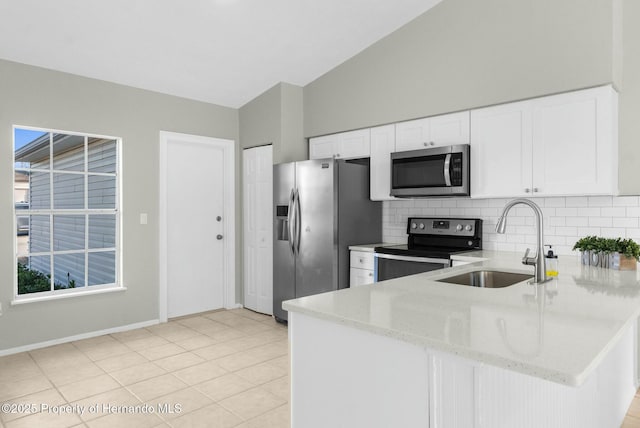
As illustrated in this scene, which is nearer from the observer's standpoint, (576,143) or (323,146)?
(576,143)

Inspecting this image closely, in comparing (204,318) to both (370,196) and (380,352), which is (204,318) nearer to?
(370,196)

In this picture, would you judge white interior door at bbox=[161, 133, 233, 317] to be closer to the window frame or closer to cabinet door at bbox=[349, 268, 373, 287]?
the window frame

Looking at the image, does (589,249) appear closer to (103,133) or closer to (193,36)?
(193,36)

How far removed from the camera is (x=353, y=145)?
4.43m

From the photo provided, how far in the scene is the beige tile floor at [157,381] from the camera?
2572 millimetres

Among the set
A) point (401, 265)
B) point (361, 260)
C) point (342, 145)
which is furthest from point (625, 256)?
point (342, 145)

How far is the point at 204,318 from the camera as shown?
190 inches

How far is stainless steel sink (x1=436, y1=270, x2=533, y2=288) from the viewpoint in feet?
7.64

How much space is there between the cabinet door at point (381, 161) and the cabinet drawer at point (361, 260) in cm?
58

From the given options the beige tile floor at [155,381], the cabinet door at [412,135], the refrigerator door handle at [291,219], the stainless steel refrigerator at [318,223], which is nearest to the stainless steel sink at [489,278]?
the beige tile floor at [155,381]

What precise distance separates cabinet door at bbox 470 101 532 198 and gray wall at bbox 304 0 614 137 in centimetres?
11

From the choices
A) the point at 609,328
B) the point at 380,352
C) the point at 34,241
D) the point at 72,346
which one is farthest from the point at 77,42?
the point at 609,328

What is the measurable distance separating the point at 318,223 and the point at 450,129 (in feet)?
4.84

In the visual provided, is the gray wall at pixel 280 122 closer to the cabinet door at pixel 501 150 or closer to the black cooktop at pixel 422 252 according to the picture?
the black cooktop at pixel 422 252
